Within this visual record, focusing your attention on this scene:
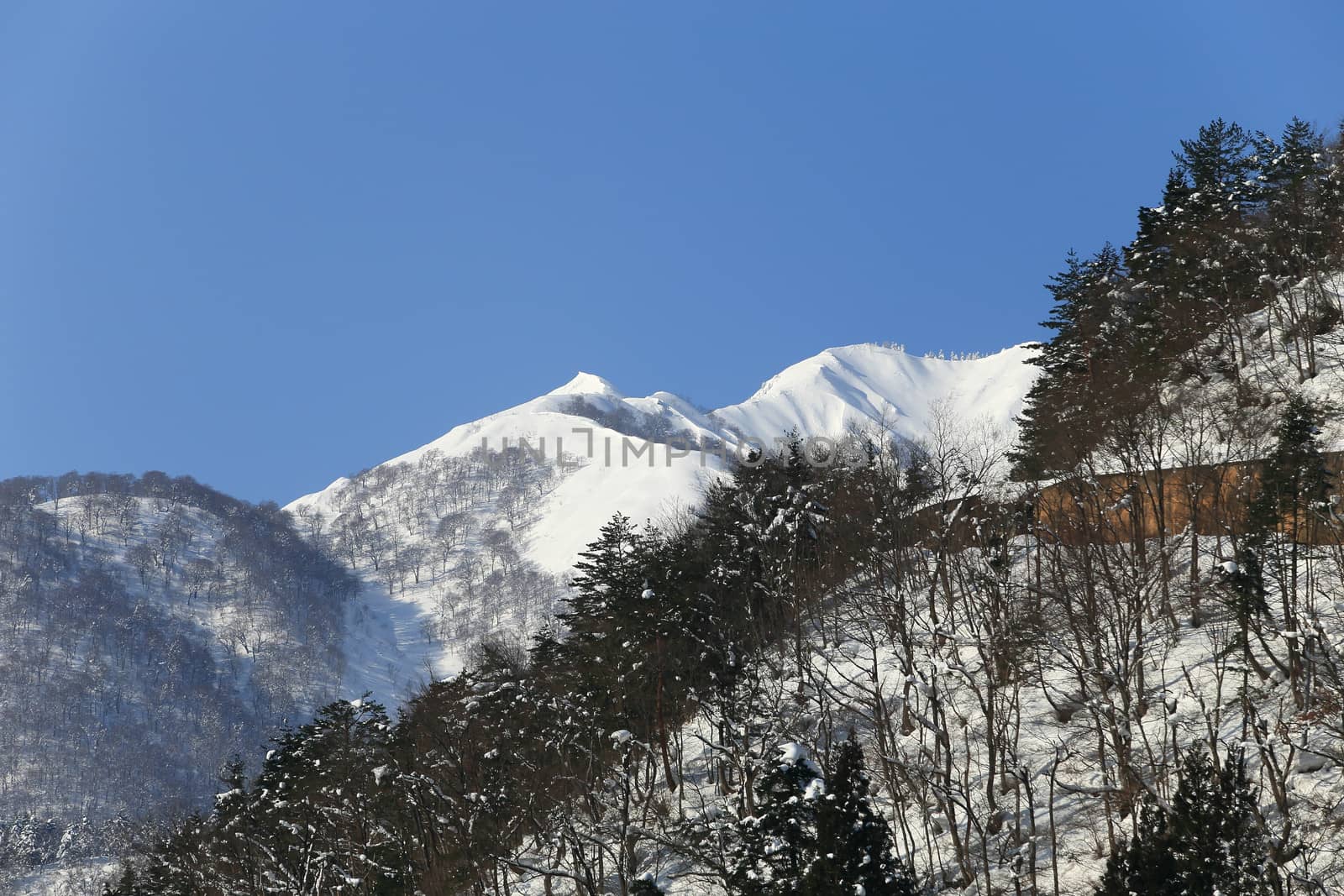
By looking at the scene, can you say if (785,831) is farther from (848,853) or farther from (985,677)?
(985,677)

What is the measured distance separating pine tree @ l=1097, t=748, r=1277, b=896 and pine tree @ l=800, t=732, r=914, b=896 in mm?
2956

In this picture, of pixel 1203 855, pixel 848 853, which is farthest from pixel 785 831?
pixel 1203 855

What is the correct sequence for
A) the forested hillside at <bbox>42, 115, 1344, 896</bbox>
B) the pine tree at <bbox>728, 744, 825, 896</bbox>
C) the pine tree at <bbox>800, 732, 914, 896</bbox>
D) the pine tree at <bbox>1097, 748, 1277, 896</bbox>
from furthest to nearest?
the forested hillside at <bbox>42, 115, 1344, 896</bbox> < the pine tree at <bbox>728, 744, 825, 896</bbox> < the pine tree at <bbox>800, 732, 914, 896</bbox> < the pine tree at <bbox>1097, 748, 1277, 896</bbox>

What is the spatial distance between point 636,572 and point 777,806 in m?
17.8

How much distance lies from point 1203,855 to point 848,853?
4634mm

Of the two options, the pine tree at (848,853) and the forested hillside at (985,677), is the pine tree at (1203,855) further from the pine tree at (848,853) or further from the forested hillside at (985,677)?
the pine tree at (848,853)

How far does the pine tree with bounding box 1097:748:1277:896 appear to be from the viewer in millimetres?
13898

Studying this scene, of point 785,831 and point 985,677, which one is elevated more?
point 985,677

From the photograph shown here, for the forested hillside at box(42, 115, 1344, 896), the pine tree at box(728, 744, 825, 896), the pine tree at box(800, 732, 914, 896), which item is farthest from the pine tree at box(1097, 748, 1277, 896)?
the pine tree at box(728, 744, 825, 896)

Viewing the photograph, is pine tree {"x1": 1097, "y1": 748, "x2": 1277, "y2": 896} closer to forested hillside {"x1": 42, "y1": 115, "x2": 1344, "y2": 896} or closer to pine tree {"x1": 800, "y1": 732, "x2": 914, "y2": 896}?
forested hillside {"x1": 42, "y1": 115, "x2": 1344, "y2": 896}

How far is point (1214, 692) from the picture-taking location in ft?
78.8

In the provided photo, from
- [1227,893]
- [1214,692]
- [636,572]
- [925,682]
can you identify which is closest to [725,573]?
[636,572]

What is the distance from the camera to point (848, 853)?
53.1 feet

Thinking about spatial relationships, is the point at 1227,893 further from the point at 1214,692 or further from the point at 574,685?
the point at 574,685
